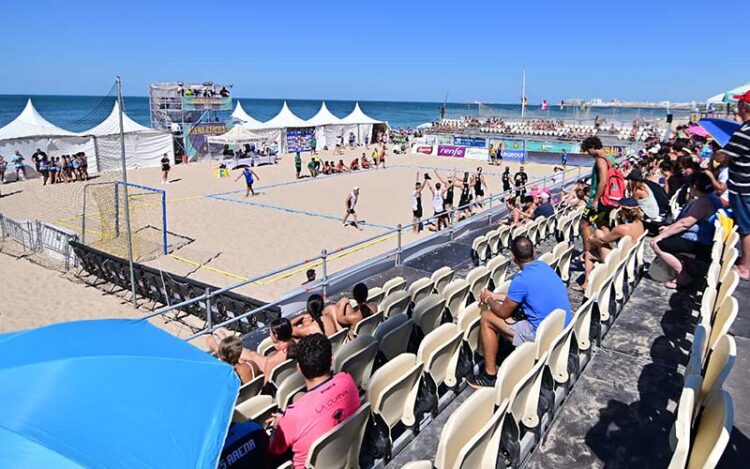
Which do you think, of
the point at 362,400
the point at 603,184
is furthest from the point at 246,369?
the point at 603,184

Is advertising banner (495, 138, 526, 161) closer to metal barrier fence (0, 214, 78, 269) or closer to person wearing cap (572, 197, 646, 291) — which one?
metal barrier fence (0, 214, 78, 269)

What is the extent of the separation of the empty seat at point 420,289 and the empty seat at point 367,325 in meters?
0.83

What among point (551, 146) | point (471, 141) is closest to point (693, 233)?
point (551, 146)

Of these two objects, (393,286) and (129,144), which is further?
(129,144)

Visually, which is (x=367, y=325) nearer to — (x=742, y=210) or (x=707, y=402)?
(x=707, y=402)

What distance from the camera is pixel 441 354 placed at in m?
3.88

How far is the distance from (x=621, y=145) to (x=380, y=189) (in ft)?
61.0

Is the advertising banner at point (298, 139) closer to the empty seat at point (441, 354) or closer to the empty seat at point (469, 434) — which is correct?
the empty seat at point (441, 354)

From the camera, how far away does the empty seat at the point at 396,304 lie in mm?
5609

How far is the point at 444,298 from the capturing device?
5.33m

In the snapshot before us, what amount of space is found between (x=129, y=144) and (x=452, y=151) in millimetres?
22405

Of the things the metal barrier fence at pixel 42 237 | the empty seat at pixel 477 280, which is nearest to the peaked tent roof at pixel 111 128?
the metal barrier fence at pixel 42 237

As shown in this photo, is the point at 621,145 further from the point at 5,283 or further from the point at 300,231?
the point at 5,283

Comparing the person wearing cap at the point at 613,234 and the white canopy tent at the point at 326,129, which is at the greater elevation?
the white canopy tent at the point at 326,129
